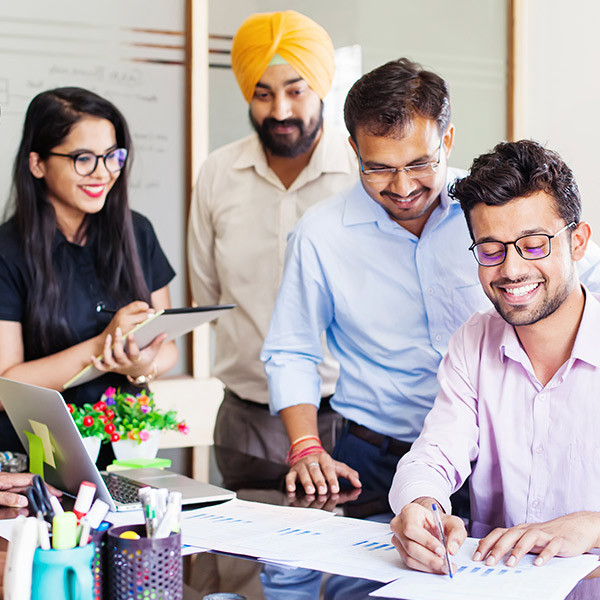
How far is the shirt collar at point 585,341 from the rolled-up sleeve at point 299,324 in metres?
0.62

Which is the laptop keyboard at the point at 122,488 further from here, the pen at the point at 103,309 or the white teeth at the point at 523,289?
the white teeth at the point at 523,289

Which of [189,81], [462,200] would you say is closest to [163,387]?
[189,81]

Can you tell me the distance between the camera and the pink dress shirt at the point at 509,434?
1578mm

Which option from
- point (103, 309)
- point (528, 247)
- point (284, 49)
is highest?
point (284, 49)

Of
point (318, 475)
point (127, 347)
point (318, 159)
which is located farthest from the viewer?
point (318, 159)

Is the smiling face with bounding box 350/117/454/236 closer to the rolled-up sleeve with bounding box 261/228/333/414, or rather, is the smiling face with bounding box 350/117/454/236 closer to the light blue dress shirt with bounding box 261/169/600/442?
the light blue dress shirt with bounding box 261/169/600/442

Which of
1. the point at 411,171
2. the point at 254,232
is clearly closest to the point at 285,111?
the point at 254,232

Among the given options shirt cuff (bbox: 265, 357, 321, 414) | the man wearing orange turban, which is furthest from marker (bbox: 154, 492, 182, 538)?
the man wearing orange turban

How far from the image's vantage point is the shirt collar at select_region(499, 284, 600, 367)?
1581 millimetres

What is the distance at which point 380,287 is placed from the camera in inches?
83.7

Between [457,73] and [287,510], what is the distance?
3530mm

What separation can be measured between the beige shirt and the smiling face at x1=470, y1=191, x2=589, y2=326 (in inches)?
56.4

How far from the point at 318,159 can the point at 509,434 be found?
1.59 m

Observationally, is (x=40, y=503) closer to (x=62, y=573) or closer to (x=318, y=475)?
(x=62, y=573)
